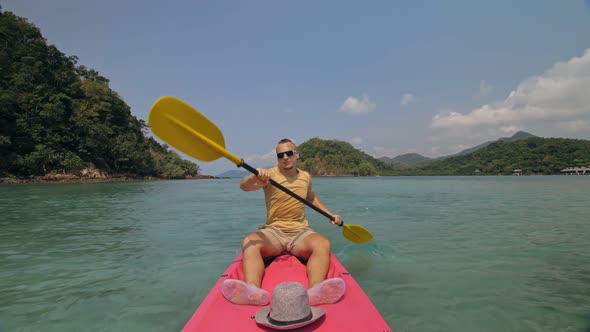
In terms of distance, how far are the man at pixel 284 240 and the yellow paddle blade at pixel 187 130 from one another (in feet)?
1.67

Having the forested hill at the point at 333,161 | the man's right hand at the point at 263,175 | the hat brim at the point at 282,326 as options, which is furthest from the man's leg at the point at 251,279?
the forested hill at the point at 333,161

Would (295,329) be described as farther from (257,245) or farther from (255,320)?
(257,245)

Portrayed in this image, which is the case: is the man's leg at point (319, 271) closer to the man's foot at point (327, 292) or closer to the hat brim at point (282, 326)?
the man's foot at point (327, 292)

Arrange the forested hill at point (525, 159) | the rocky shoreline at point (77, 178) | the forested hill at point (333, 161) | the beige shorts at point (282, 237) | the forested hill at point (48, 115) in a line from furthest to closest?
the forested hill at point (333, 161), the forested hill at point (525, 159), the forested hill at point (48, 115), the rocky shoreline at point (77, 178), the beige shorts at point (282, 237)

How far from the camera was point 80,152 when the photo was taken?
134ft

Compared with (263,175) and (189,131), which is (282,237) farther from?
(189,131)

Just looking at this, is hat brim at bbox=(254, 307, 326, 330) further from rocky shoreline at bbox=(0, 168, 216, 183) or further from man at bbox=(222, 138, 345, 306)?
rocky shoreline at bbox=(0, 168, 216, 183)

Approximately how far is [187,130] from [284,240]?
1642 millimetres

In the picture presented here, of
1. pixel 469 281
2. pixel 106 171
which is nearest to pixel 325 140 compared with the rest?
pixel 106 171

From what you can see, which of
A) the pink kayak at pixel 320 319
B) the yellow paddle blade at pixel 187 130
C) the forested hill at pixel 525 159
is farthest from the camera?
the forested hill at pixel 525 159

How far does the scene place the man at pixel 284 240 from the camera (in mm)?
2244

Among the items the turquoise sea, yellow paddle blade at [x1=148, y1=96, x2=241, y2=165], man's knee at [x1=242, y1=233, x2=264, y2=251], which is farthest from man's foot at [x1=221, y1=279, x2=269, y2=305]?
yellow paddle blade at [x1=148, y1=96, x2=241, y2=165]

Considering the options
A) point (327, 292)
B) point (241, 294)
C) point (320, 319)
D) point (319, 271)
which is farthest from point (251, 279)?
point (320, 319)

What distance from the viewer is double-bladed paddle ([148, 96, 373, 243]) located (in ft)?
10.8
